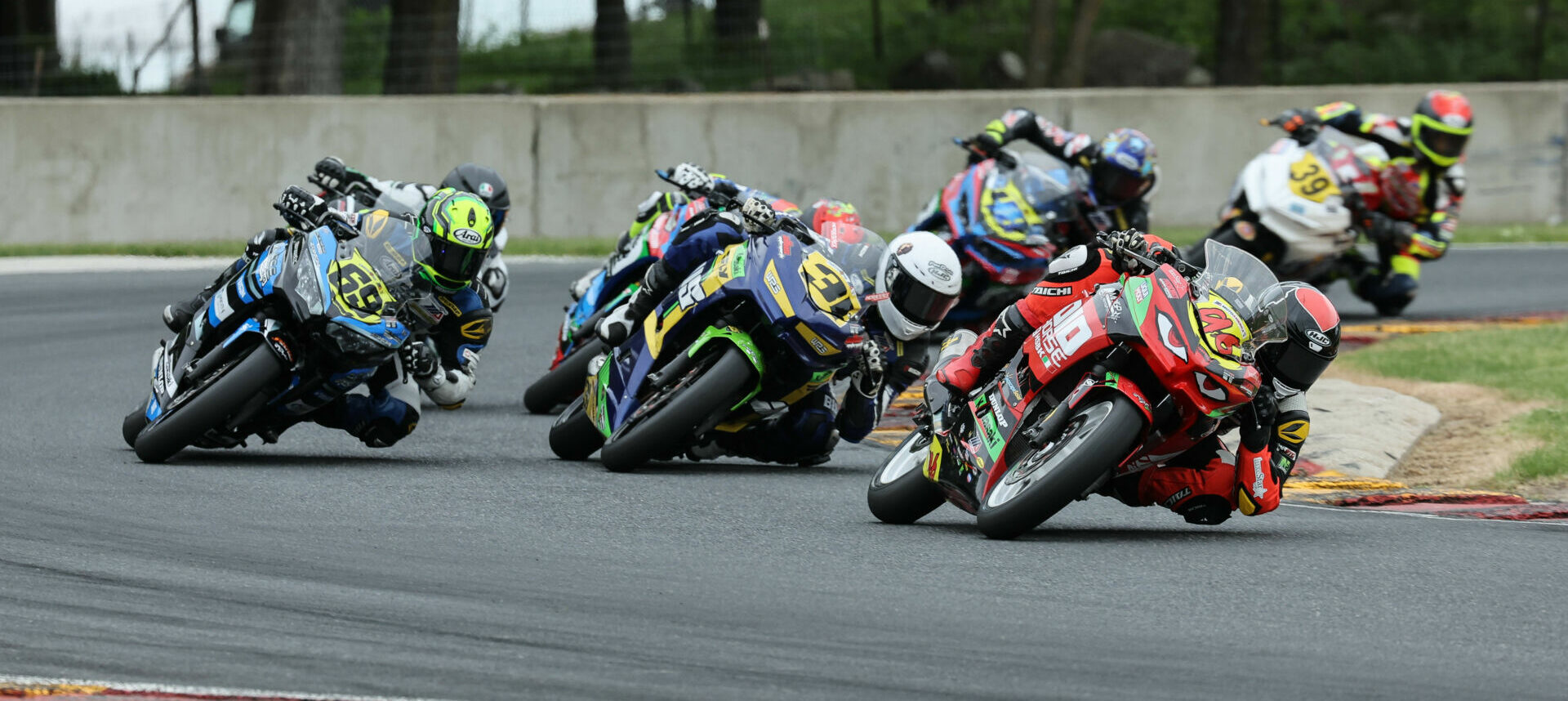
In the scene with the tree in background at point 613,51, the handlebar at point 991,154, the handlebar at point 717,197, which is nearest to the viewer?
the handlebar at point 717,197

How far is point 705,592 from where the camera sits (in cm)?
617

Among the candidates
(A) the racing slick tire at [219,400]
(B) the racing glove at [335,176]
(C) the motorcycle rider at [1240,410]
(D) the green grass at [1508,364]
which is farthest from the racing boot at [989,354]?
(B) the racing glove at [335,176]

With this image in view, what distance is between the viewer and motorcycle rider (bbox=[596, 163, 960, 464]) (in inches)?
351

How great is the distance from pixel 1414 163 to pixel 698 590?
1032cm

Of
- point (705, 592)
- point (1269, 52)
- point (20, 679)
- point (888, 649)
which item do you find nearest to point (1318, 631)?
point (888, 649)

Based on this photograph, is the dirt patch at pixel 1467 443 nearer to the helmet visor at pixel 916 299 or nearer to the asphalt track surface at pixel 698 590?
the asphalt track surface at pixel 698 590

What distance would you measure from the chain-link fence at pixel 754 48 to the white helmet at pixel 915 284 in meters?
13.5

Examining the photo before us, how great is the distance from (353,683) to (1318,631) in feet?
8.32

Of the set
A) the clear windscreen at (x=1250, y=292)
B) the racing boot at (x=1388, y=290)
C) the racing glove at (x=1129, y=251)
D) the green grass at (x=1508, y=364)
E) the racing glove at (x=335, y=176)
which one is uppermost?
the racing glove at (x=1129, y=251)

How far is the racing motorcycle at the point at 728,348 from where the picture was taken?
337 inches

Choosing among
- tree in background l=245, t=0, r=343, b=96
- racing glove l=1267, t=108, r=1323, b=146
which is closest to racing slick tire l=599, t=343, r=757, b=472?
racing glove l=1267, t=108, r=1323, b=146

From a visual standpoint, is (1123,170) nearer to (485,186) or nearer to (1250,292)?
(485,186)

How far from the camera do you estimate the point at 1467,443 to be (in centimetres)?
1039

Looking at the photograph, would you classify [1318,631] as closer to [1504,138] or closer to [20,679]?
[20,679]
